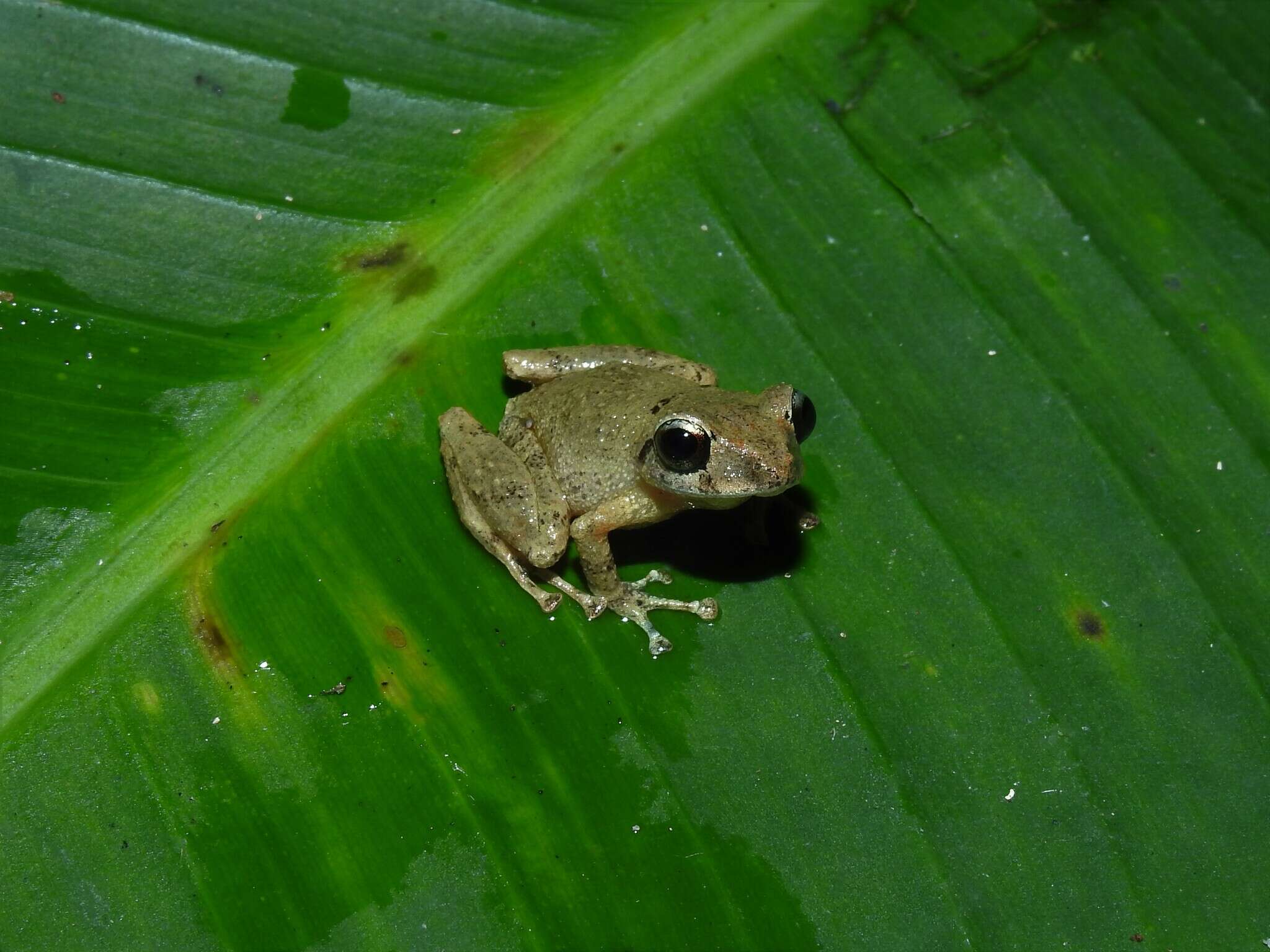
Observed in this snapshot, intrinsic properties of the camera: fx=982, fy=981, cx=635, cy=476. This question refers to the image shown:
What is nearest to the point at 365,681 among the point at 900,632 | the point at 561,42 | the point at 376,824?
the point at 376,824

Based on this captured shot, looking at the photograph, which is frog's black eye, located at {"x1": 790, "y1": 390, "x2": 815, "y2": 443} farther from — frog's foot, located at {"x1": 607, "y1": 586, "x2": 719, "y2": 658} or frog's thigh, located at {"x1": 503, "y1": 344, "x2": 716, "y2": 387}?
frog's foot, located at {"x1": 607, "y1": 586, "x2": 719, "y2": 658}

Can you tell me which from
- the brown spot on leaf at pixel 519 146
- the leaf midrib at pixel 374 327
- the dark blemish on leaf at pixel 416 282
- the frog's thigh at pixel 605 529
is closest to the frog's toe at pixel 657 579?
the frog's thigh at pixel 605 529

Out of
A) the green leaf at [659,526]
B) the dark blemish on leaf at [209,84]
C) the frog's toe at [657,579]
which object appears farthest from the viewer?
the dark blemish on leaf at [209,84]

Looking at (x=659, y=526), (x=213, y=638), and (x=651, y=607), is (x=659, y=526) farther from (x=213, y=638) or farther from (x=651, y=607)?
(x=213, y=638)

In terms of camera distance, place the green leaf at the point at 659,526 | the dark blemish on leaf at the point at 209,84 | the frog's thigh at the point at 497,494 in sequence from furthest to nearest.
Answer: the dark blemish on leaf at the point at 209,84 < the frog's thigh at the point at 497,494 < the green leaf at the point at 659,526

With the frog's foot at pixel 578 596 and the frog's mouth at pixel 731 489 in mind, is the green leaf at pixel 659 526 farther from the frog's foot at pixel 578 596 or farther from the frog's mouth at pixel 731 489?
the frog's mouth at pixel 731 489

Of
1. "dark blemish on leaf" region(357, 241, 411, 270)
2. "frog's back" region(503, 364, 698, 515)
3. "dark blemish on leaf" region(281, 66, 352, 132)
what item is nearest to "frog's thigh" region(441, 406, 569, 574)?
"frog's back" region(503, 364, 698, 515)
